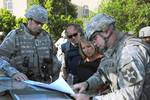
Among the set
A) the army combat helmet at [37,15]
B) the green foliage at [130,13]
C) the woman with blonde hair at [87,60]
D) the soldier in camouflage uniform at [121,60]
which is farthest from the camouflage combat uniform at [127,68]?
the green foliage at [130,13]

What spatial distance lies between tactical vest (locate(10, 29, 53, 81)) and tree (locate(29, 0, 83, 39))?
20.9 m

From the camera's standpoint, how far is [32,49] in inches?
265

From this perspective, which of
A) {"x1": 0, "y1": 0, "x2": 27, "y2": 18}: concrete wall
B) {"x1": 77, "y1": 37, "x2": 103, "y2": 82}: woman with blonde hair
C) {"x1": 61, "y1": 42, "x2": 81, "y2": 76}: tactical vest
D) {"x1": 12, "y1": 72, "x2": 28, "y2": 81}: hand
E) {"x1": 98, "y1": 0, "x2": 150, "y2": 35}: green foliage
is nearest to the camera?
{"x1": 12, "y1": 72, "x2": 28, "y2": 81}: hand

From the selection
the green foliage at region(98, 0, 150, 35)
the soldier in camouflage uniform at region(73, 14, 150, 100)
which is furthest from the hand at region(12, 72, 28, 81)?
the green foliage at region(98, 0, 150, 35)

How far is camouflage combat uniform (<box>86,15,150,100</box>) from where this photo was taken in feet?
11.9

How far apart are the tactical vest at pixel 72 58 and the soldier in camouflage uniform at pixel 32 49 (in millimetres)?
278

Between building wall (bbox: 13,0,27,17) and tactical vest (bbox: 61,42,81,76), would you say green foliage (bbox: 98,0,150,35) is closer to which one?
tactical vest (bbox: 61,42,81,76)

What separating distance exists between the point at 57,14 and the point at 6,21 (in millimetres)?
4458

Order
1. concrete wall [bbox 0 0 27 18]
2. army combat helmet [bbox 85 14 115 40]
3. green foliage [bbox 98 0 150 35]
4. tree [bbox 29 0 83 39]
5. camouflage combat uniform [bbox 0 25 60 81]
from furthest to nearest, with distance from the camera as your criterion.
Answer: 1. concrete wall [bbox 0 0 27 18]
2. tree [bbox 29 0 83 39]
3. green foliage [bbox 98 0 150 35]
4. camouflage combat uniform [bbox 0 25 60 81]
5. army combat helmet [bbox 85 14 115 40]

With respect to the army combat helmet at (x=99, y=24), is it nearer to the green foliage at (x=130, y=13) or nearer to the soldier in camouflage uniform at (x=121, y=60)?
the soldier in camouflage uniform at (x=121, y=60)

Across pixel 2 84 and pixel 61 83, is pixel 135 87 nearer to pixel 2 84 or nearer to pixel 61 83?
pixel 61 83

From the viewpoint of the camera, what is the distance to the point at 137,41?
151 inches

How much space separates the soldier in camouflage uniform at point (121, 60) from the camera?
3623mm

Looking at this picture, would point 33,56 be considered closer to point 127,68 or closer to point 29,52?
point 29,52
